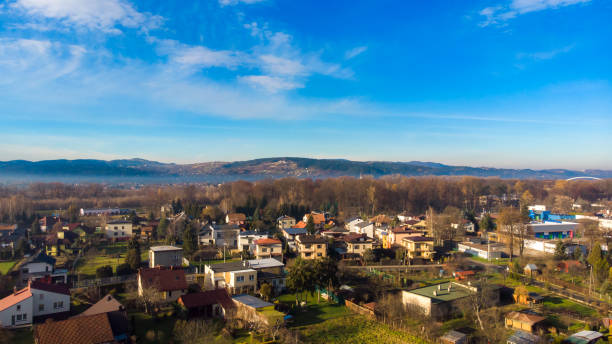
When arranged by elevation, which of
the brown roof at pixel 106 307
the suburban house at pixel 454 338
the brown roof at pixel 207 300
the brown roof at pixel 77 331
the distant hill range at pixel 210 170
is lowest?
the suburban house at pixel 454 338

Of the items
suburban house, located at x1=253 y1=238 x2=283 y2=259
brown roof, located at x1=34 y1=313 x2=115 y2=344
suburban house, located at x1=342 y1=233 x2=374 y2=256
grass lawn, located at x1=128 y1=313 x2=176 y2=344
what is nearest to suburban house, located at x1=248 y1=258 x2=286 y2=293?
suburban house, located at x1=253 y1=238 x2=283 y2=259

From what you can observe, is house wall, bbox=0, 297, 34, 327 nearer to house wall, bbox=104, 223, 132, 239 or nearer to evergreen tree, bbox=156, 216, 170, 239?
evergreen tree, bbox=156, 216, 170, 239

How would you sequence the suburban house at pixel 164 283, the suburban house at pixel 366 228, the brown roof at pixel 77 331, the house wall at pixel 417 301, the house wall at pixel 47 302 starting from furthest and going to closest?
the suburban house at pixel 366 228 → the suburban house at pixel 164 283 → the house wall at pixel 417 301 → the house wall at pixel 47 302 → the brown roof at pixel 77 331

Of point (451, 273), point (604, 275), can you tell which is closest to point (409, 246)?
point (451, 273)

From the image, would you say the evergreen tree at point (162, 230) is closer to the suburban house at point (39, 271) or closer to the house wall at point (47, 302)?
the suburban house at point (39, 271)

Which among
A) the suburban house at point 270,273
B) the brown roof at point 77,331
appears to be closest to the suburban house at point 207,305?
the suburban house at point 270,273

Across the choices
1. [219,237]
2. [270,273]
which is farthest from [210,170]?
[270,273]

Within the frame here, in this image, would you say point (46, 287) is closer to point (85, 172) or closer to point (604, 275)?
point (604, 275)
